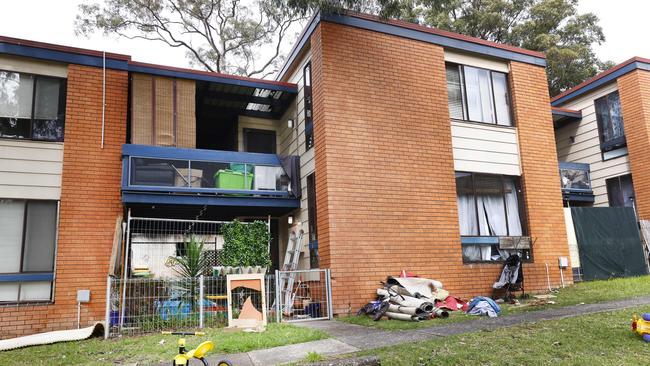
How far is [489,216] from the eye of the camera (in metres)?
12.7

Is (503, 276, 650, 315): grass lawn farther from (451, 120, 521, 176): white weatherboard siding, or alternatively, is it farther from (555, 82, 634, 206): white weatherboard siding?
(555, 82, 634, 206): white weatherboard siding

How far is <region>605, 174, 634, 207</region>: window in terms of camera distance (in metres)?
15.8

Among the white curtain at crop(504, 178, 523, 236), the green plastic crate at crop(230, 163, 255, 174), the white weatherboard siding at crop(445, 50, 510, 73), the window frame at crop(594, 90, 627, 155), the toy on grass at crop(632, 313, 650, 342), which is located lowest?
the toy on grass at crop(632, 313, 650, 342)

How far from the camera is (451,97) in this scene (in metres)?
13.1

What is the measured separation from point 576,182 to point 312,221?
32.6 feet

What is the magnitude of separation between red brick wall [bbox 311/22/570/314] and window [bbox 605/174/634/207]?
15.1 feet

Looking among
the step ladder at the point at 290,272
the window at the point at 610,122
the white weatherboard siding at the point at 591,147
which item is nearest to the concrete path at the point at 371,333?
the step ladder at the point at 290,272

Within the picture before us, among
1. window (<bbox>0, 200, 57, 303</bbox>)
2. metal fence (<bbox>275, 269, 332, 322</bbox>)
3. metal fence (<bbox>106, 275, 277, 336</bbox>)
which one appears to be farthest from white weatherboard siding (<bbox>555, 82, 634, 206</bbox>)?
window (<bbox>0, 200, 57, 303</bbox>)

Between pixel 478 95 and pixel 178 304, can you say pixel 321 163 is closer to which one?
pixel 178 304

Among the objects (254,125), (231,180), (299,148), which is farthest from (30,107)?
(299,148)

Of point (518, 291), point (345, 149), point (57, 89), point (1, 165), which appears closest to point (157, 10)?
point (57, 89)

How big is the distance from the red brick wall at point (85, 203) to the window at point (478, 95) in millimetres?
8508

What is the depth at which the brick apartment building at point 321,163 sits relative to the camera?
1047 centimetres

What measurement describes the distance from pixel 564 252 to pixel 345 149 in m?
6.88
